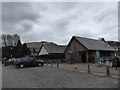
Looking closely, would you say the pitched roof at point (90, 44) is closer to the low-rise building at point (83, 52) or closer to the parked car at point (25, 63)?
the low-rise building at point (83, 52)

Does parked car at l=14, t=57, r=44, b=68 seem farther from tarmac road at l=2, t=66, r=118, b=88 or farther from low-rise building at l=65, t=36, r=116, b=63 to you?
tarmac road at l=2, t=66, r=118, b=88

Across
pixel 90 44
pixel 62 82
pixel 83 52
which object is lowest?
pixel 62 82

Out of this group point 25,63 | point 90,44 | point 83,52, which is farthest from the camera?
point 90,44

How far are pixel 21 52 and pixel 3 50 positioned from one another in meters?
8.02

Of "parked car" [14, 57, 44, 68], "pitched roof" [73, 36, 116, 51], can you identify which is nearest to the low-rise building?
"pitched roof" [73, 36, 116, 51]

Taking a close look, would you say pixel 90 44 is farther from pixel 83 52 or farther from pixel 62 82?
pixel 62 82

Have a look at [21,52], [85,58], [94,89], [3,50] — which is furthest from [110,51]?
[3,50]

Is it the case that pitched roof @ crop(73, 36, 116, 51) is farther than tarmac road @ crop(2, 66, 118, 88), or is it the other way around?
pitched roof @ crop(73, 36, 116, 51)

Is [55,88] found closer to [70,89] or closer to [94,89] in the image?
[70,89]

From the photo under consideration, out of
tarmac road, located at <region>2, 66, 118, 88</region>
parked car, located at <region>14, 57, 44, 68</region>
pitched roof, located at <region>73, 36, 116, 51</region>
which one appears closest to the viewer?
tarmac road, located at <region>2, 66, 118, 88</region>

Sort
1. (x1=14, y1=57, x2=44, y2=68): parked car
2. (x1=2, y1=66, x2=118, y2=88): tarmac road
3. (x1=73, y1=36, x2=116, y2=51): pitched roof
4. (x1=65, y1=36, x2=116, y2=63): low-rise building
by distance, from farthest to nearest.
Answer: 1. (x1=73, y1=36, x2=116, y2=51): pitched roof
2. (x1=65, y1=36, x2=116, y2=63): low-rise building
3. (x1=14, y1=57, x2=44, y2=68): parked car
4. (x1=2, y1=66, x2=118, y2=88): tarmac road

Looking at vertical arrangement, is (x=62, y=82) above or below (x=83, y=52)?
below

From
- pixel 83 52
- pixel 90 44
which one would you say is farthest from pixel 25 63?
pixel 90 44

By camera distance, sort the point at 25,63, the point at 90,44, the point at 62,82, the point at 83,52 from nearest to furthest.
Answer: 1. the point at 62,82
2. the point at 25,63
3. the point at 83,52
4. the point at 90,44
